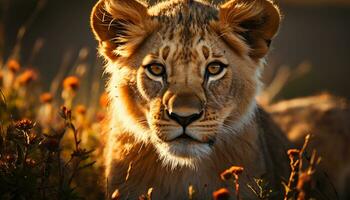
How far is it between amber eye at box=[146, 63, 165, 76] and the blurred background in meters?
7.44

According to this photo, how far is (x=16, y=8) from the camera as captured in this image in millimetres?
17953

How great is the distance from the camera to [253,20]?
220 inches

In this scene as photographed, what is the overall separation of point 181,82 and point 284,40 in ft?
44.7

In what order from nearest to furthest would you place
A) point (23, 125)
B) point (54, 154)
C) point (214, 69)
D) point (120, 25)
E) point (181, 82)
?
point (23, 125) < point (54, 154) < point (181, 82) < point (214, 69) < point (120, 25)

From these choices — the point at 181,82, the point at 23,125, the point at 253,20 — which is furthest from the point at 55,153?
the point at 253,20

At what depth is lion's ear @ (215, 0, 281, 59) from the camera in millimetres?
5480

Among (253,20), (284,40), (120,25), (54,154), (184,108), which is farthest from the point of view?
(284,40)

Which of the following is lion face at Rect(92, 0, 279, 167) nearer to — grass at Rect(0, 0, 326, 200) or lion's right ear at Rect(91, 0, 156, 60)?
lion's right ear at Rect(91, 0, 156, 60)

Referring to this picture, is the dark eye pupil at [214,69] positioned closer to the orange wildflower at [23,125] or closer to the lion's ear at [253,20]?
the lion's ear at [253,20]

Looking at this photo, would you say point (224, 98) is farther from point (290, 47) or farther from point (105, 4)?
point (290, 47)

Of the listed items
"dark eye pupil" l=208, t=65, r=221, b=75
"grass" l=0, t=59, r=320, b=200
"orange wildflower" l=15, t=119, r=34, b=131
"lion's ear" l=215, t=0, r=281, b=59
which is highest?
"lion's ear" l=215, t=0, r=281, b=59

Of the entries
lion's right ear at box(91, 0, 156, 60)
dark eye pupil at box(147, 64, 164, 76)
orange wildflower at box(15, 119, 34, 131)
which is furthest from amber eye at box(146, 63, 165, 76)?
orange wildflower at box(15, 119, 34, 131)

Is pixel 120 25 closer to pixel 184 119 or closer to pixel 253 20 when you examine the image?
pixel 253 20

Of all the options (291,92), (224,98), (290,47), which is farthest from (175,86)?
(290,47)
